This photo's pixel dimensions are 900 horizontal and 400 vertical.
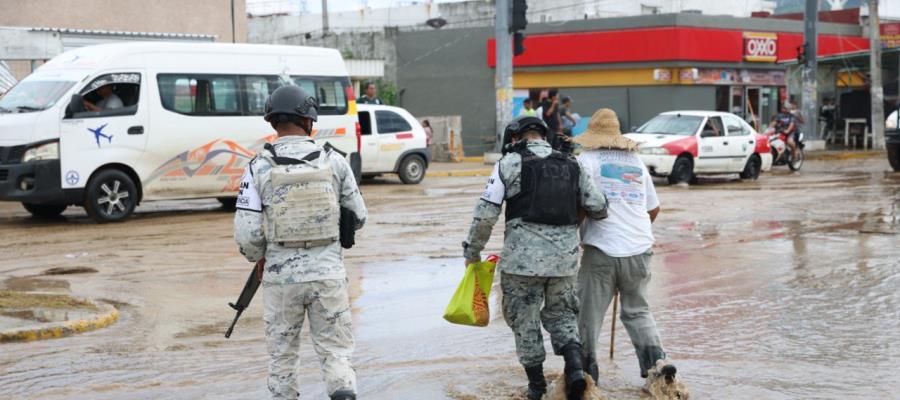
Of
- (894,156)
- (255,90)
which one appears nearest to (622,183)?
(255,90)

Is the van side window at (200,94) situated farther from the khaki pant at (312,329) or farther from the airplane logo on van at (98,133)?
the khaki pant at (312,329)

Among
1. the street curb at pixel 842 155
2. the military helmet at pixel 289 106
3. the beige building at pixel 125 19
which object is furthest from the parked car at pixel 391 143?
A: the military helmet at pixel 289 106

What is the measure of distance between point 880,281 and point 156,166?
373 inches

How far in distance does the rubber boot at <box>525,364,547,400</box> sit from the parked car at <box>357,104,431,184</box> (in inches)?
586

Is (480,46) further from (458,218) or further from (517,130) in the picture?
(517,130)

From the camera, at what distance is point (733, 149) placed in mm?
22141

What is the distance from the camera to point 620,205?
20.8ft

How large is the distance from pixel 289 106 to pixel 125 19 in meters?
22.0

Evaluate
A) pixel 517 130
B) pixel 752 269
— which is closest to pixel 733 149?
pixel 752 269

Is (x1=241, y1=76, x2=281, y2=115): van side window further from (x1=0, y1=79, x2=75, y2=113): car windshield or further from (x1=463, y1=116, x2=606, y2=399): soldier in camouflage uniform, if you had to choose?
(x1=463, y1=116, x2=606, y2=399): soldier in camouflage uniform

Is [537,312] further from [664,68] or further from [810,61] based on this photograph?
[664,68]

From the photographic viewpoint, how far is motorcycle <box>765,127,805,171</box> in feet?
85.3

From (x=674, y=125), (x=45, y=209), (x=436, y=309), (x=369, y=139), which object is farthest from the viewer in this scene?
(x=674, y=125)

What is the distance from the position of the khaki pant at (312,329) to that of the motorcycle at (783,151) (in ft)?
73.0
